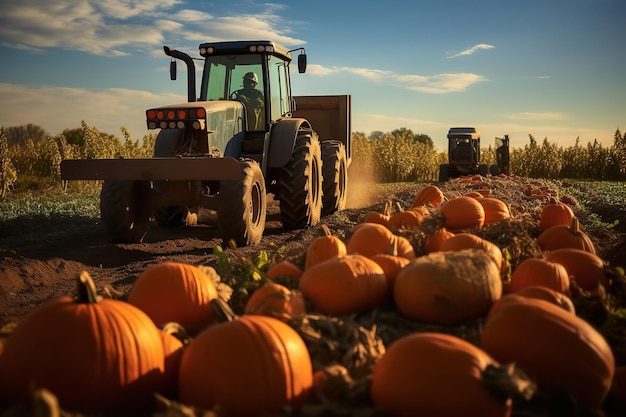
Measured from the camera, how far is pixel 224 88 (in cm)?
1001

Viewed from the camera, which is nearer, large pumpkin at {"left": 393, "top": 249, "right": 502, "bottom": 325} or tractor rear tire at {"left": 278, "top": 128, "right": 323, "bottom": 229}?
large pumpkin at {"left": 393, "top": 249, "right": 502, "bottom": 325}

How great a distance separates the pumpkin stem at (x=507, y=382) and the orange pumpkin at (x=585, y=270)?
1769 millimetres

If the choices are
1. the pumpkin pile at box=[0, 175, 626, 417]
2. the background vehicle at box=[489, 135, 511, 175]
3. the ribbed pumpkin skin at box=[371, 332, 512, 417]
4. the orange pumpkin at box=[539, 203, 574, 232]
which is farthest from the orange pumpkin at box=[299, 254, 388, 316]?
the background vehicle at box=[489, 135, 511, 175]

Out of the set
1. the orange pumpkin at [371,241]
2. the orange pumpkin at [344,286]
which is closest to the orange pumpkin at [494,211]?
the orange pumpkin at [371,241]

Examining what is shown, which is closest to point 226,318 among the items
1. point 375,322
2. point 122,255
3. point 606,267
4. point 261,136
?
point 375,322

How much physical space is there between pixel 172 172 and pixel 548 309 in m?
5.72

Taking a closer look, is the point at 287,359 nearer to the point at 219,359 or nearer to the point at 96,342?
the point at 219,359

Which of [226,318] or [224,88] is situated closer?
[226,318]

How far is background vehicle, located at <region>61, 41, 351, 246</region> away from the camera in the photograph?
7410 mm

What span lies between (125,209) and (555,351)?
6788 mm

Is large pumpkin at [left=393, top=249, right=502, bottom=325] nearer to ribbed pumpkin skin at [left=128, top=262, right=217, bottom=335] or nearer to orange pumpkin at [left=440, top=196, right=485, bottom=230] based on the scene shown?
ribbed pumpkin skin at [left=128, top=262, right=217, bottom=335]

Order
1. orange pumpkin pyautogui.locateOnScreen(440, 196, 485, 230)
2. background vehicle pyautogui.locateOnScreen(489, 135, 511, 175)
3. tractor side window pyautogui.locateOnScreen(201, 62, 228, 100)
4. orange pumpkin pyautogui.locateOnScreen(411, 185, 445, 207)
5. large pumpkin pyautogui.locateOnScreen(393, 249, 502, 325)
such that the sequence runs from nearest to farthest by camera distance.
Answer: large pumpkin pyautogui.locateOnScreen(393, 249, 502, 325) → orange pumpkin pyautogui.locateOnScreen(440, 196, 485, 230) → orange pumpkin pyautogui.locateOnScreen(411, 185, 445, 207) → tractor side window pyautogui.locateOnScreen(201, 62, 228, 100) → background vehicle pyautogui.locateOnScreen(489, 135, 511, 175)

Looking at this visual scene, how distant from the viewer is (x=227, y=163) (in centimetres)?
717

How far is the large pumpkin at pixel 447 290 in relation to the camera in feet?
8.73
